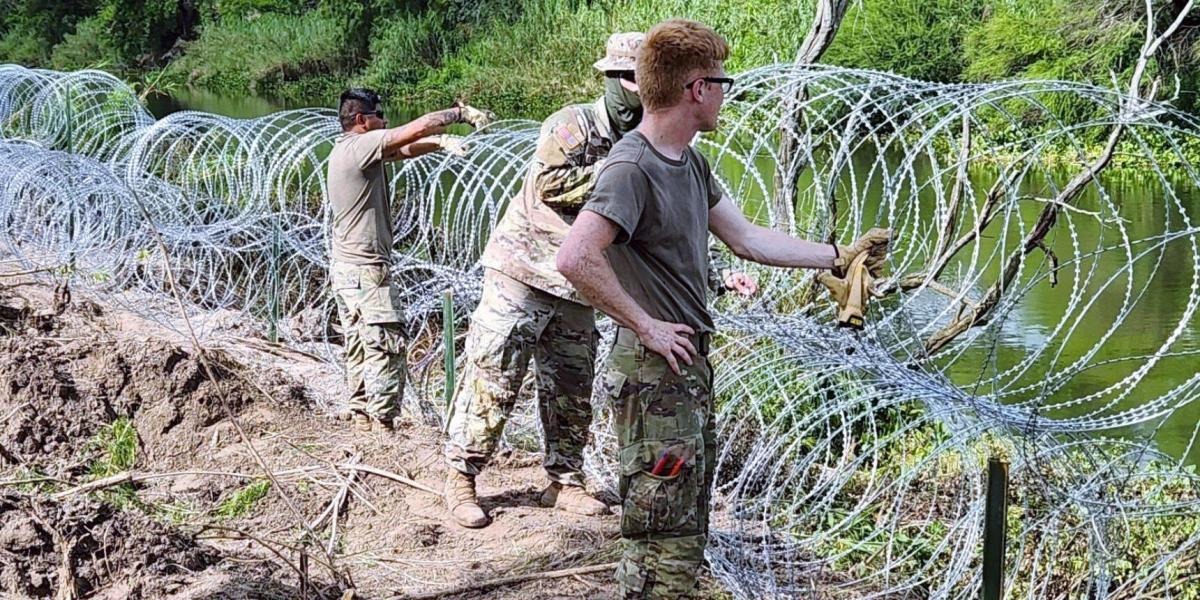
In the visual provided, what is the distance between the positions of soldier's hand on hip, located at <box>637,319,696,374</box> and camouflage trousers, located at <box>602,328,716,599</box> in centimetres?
7

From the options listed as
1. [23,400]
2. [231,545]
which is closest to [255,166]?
[23,400]

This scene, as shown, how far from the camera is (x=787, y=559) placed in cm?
472

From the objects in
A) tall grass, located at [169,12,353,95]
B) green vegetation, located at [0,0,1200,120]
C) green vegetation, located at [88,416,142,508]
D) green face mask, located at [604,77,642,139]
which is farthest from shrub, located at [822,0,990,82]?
tall grass, located at [169,12,353,95]

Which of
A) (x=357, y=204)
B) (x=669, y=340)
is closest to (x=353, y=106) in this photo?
(x=357, y=204)

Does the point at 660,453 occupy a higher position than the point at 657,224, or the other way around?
the point at 657,224

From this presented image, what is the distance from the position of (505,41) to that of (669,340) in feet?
103

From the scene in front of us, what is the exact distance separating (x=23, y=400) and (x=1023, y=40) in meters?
19.0

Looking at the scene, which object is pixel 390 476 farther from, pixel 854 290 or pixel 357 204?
pixel 854 290

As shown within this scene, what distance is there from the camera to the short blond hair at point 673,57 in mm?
3070

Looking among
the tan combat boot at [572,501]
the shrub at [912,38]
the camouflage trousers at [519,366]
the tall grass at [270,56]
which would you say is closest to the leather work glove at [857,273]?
the camouflage trousers at [519,366]

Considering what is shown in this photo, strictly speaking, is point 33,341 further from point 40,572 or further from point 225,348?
point 40,572

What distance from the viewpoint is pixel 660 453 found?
328 cm

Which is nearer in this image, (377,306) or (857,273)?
(857,273)

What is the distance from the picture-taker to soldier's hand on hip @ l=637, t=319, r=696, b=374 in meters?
3.16
